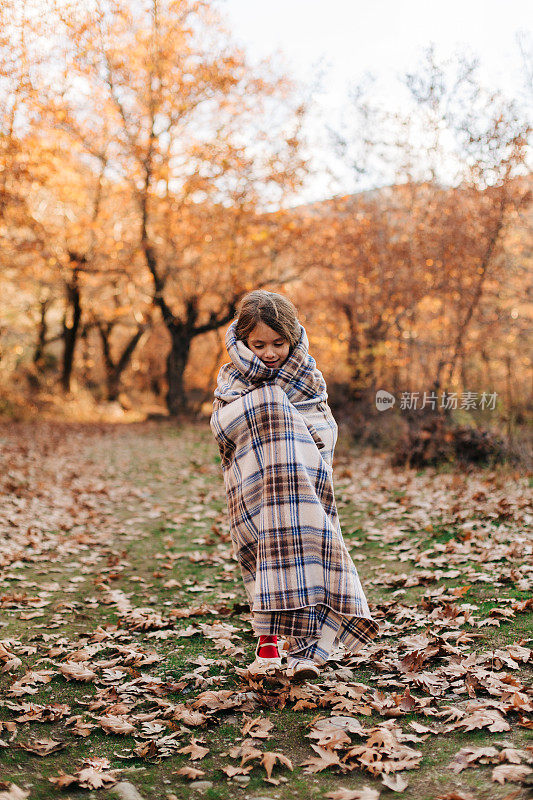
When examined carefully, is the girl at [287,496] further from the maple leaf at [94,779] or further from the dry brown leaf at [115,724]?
the maple leaf at [94,779]

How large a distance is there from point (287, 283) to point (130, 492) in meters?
13.0

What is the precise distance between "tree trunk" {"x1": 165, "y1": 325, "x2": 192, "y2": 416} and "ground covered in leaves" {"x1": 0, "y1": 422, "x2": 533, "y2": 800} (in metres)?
15.2

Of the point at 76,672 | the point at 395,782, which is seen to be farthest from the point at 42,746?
the point at 395,782

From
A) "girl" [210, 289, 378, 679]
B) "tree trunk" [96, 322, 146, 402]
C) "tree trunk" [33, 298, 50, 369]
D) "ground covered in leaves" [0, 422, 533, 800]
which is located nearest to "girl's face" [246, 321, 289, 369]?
"girl" [210, 289, 378, 679]

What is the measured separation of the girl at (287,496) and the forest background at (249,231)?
7031mm

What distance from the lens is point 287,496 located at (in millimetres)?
3428

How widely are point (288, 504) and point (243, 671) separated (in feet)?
3.54

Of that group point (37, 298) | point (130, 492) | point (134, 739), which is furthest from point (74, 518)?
point (37, 298)

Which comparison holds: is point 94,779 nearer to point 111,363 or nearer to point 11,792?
point 11,792

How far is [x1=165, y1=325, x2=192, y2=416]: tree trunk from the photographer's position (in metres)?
23.2

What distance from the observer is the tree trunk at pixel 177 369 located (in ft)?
76.0

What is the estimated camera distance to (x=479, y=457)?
9.96 meters

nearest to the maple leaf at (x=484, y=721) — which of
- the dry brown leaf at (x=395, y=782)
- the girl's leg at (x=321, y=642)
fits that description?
the dry brown leaf at (x=395, y=782)

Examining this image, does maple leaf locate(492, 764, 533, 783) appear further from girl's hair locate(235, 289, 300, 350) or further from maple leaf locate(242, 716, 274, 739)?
girl's hair locate(235, 289, 300, 350)
